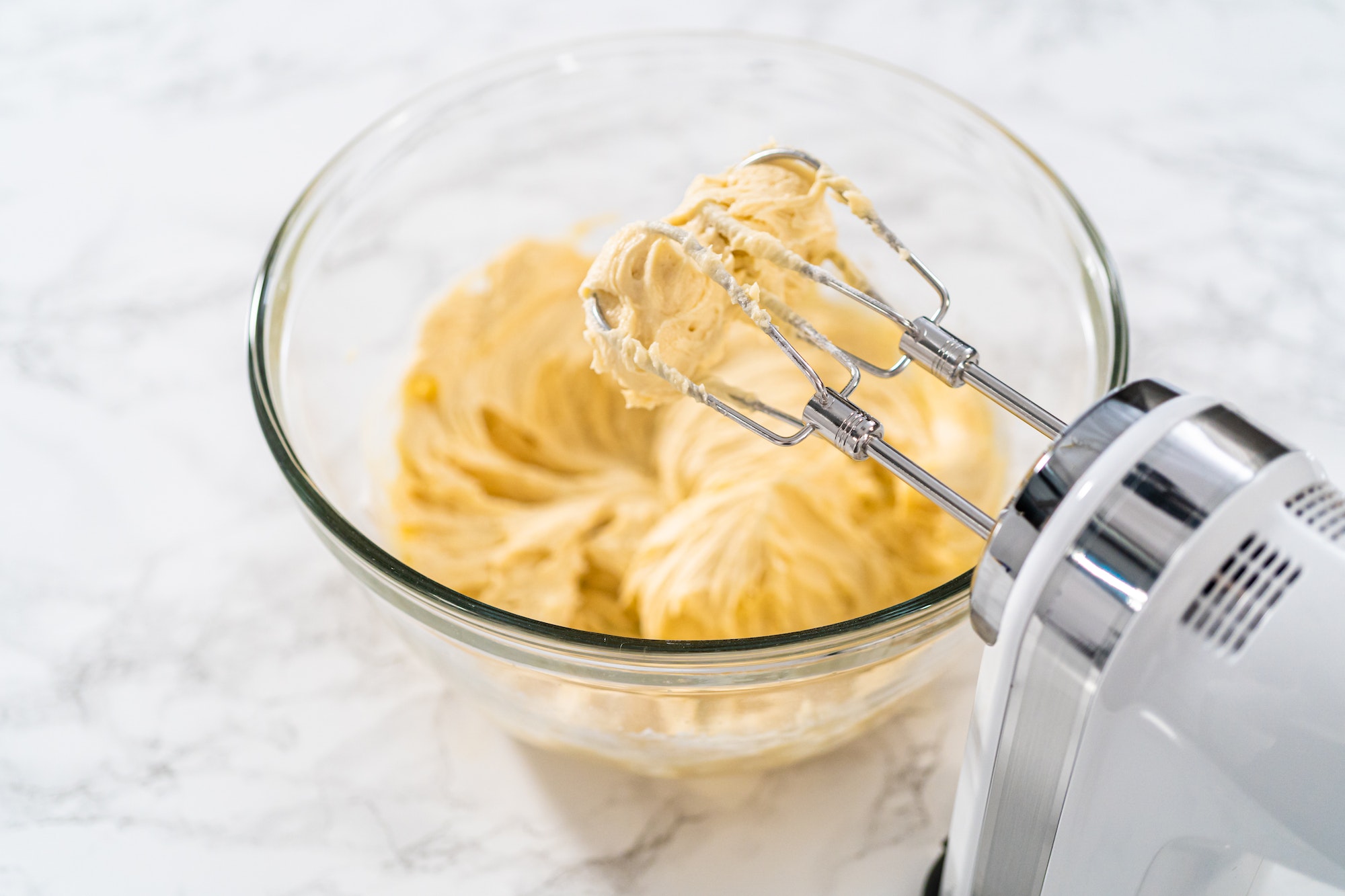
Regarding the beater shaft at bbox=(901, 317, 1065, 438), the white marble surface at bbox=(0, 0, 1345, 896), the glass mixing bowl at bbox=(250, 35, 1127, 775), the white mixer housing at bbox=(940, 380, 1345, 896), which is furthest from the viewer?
the white marble surface at bbox=(0, 0, 1345, 896)

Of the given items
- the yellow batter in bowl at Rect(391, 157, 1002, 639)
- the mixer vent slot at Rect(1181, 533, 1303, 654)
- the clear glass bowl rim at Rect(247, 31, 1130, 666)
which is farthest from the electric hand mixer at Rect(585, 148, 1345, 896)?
the yellow batter in bowl at Rect(391, 157, 1002, 639)

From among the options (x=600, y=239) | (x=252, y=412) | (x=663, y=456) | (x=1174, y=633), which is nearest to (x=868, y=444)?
(x=1174, y=633)

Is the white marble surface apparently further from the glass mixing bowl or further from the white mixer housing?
the white mixer housing

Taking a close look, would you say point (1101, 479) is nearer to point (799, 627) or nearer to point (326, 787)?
point (799, 627)

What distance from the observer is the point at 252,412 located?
109 centimetres

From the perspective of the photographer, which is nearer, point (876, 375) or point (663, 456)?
point (876, 375)

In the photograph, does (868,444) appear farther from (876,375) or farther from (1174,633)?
(1174,633)

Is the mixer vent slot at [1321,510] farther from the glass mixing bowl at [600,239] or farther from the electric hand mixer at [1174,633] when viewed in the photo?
the glass mixing bowl at [600,239]

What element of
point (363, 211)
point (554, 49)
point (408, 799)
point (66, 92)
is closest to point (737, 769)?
point (408, 799)

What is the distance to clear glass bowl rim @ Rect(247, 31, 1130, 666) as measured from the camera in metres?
0.60

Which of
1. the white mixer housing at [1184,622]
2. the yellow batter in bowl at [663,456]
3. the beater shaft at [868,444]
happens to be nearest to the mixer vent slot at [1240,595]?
the white mixer housing at [1184,622]

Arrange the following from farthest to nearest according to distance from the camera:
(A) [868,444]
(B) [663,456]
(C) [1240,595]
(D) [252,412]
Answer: (D) [252,412], (B) [663,456], (A) [868,444], (C) [1240,595]

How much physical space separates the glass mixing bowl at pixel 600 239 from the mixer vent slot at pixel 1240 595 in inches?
7.4

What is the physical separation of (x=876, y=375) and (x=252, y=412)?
0.72 m
